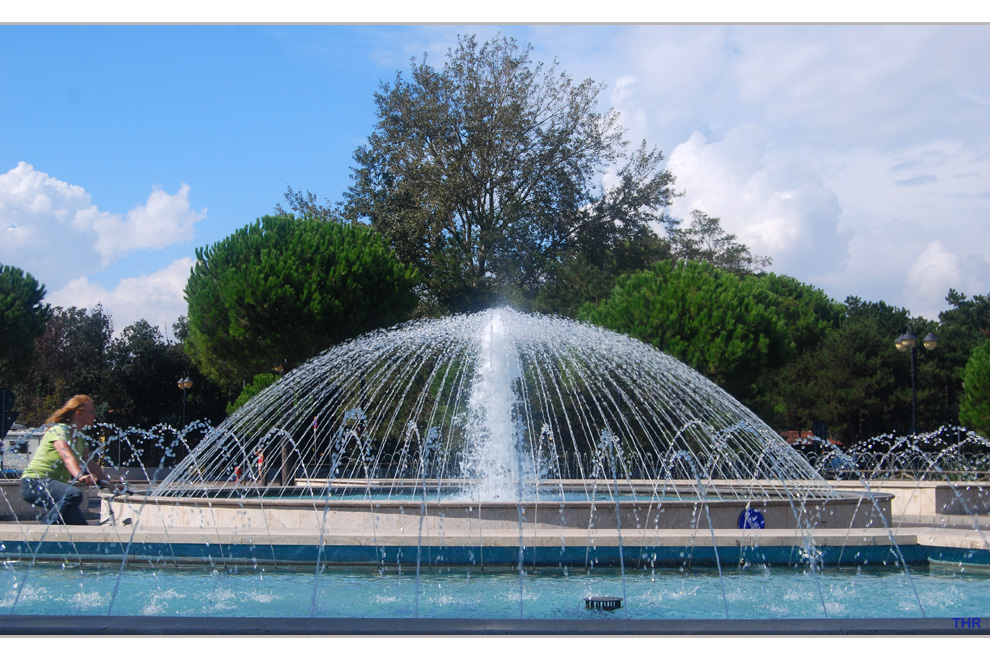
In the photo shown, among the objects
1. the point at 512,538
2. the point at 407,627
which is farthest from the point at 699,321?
the point at 407,627

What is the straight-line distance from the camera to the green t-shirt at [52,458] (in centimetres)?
666

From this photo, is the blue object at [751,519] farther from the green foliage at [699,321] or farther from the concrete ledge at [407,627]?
the green foliage at [699,321]

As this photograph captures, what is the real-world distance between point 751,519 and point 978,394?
24044 mm

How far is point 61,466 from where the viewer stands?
675cm

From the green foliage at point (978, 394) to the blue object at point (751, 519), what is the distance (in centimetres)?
2342

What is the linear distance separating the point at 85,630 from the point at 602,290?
2926 centimetres

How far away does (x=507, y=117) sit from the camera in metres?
32.3

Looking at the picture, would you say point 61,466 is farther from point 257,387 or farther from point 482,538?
point 257,387

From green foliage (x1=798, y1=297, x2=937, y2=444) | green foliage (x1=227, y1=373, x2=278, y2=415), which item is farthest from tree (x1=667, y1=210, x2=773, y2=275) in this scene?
green foliage (x1=227, y1=373, x2=278, y2=415)

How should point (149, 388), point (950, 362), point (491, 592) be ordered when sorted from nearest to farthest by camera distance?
point (491, 592)
point (149, 388)
point (950, 362)

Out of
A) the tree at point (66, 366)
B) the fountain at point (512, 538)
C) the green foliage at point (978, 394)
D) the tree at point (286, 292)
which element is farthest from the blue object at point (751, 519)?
the tree at point (66, 366)

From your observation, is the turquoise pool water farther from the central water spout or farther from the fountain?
the central water spout

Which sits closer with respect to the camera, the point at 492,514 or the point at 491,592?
the point at 491,592

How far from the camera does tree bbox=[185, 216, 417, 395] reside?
25.0m
